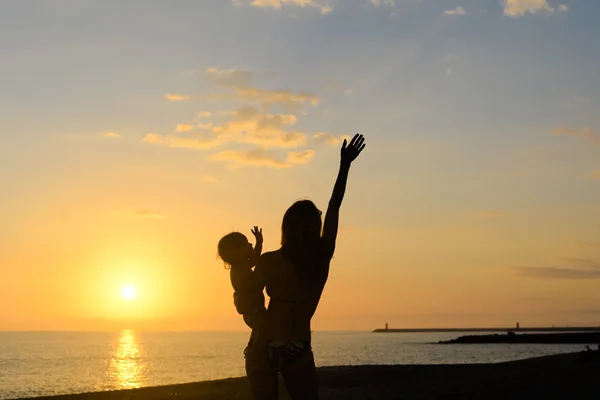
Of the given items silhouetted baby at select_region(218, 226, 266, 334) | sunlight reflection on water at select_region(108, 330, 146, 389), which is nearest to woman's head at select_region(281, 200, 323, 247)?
silhouetted baby at select_region(218, 226, 266, 334)

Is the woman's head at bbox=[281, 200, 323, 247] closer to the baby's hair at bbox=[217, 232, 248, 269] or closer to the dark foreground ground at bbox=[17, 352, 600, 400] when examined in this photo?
the baby's hair at bbox=[217, 232, 248, 269]

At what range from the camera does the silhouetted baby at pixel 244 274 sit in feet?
15.4

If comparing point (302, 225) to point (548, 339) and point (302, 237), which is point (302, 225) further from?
point (548, 339)

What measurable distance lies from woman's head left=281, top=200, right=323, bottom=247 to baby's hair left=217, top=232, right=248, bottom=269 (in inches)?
18.7

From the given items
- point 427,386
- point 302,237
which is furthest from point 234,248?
point 427,386

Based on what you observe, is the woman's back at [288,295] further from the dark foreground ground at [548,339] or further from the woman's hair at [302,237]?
the dark foreground ground at [548,339]

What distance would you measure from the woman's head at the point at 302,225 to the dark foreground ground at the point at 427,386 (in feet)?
33.6

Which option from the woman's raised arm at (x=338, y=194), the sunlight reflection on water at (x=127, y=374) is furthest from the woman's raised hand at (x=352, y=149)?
the sunlight reflection on water at (x=127, y=374)

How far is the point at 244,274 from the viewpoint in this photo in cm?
492

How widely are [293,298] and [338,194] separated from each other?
2.55ft

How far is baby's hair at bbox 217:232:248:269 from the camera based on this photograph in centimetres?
498

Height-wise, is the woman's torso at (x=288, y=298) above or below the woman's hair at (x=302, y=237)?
below

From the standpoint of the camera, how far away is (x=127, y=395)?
61.2 feet

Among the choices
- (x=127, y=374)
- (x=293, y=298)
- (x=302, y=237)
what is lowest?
(x=127, y=374)
